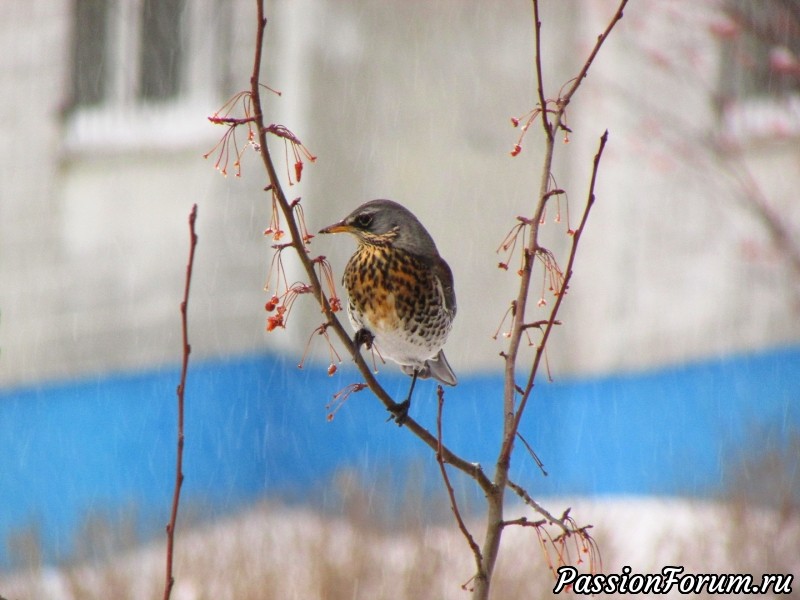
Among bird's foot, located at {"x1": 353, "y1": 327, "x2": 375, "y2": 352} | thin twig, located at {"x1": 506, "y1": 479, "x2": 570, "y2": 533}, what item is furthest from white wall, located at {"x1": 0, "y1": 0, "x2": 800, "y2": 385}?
thin twig, located at {"x1": 506, "y1": 479, "x2": 570, "y2": 533}

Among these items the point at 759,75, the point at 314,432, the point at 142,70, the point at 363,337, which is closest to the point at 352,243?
the point at 314,432

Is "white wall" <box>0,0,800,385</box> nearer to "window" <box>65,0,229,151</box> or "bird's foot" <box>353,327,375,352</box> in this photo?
"window" <box>65,0,229,151</box>

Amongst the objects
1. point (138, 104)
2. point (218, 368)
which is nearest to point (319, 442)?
point (218, 368)

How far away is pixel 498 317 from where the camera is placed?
4.15m

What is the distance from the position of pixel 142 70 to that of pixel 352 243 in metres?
1.15

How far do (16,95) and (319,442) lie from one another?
1854mm

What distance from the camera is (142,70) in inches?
169

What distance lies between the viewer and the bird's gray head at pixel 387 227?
116 centimetres

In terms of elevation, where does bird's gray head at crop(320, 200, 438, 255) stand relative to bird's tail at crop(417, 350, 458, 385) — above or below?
above

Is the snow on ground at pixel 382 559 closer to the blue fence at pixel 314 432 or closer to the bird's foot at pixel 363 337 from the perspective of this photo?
the blue fence at pixel 314 432

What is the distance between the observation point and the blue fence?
3961 millimetres

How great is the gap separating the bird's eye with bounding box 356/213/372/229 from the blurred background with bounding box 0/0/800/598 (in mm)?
2702

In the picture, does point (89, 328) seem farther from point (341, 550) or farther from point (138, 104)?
point (341, 550)

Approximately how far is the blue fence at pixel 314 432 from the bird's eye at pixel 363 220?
2.72 m
